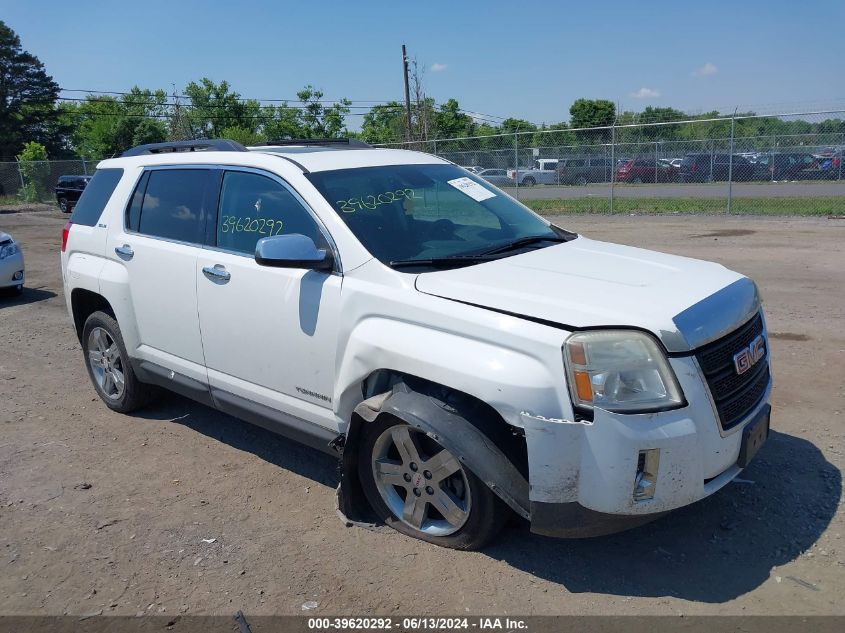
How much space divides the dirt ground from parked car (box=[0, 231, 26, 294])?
17.2 ft

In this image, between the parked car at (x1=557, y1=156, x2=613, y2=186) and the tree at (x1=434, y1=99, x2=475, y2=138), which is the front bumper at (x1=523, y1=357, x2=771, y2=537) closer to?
the parked car at (x1=557, y1=156, x2=613, y2=186)

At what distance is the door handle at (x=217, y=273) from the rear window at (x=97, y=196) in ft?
5.24

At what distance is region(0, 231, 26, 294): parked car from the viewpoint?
10.2m

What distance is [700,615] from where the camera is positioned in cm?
297

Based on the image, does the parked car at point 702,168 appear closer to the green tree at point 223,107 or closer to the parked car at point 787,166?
the parked car at point 787,166

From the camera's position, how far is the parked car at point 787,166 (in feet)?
64.7

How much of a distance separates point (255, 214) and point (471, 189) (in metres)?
1.39

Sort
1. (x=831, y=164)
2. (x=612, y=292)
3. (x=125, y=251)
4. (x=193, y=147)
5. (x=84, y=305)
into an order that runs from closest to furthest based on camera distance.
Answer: (x=612, y=292), (x=125, y=251), (x=193, y=147), (x=84, y=305), (x=831, y=164)

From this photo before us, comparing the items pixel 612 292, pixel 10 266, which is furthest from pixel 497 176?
pixel 612 292

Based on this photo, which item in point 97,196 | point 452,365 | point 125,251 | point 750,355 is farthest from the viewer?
point 97,196

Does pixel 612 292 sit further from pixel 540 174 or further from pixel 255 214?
pixel 540 174

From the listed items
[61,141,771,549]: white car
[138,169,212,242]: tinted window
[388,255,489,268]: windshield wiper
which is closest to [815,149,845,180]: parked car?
[61,141,771,549]: white car

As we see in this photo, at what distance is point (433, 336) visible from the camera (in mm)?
3268

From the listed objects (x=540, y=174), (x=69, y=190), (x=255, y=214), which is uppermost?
(x=255, y=214)
